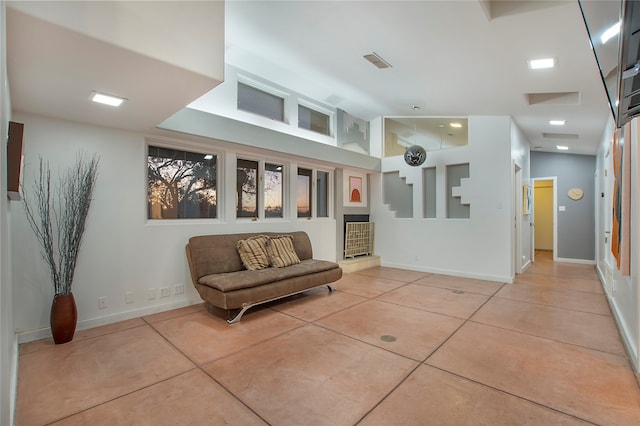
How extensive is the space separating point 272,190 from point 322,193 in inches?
50.6

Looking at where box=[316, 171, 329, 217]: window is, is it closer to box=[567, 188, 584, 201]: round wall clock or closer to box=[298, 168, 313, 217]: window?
box=[298, 168, 313, 217]: window

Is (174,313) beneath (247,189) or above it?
beneath

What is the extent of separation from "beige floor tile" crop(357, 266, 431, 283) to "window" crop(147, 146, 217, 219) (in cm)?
330

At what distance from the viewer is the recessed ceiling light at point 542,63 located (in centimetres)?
316

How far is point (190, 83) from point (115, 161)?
174 centimetres

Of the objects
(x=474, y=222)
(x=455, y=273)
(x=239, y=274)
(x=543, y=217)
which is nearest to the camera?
(x=239, y=274)

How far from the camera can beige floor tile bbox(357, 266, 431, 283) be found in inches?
221

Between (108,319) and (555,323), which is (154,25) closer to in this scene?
(108,319)

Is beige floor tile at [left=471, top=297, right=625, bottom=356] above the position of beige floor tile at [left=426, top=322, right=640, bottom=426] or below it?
below

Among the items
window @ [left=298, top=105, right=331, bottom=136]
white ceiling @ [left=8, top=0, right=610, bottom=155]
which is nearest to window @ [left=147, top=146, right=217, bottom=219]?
white ceiling @ [left=8, top=0, right=610, bottom=155]

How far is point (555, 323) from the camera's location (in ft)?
10.9

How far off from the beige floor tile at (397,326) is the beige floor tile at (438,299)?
0.22m

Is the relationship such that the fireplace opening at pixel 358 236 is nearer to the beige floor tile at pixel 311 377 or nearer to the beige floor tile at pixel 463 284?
the beige floor tile at pixel 463 284

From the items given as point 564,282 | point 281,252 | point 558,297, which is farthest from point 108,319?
point 564,282
